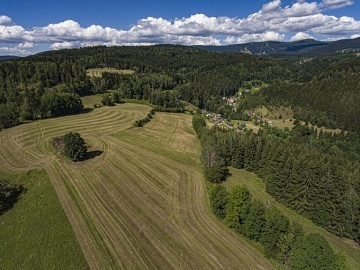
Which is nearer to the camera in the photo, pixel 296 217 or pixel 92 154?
pixel 296 217

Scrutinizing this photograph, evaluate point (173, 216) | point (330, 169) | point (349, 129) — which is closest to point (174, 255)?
point (173, 216)

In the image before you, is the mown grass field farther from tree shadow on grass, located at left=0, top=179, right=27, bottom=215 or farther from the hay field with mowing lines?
tree shadow on grass, located at left=0, top=179, right=27, bottom=215

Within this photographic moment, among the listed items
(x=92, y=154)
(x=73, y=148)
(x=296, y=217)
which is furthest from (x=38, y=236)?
(x=296, y=217)

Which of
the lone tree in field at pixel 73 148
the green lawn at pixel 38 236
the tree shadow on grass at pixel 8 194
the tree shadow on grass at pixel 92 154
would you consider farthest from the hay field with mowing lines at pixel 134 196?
the tree shadow on grass at pixel 8 194

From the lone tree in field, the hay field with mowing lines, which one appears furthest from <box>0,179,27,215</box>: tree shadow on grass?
the lone tree in field

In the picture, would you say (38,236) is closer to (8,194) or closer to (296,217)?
(8,194)

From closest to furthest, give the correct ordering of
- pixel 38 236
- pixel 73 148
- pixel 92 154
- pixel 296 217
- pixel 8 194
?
pixel 38 236
pixel 8 194
pixel 296 217
pixel 73 148
pixel 92 154
